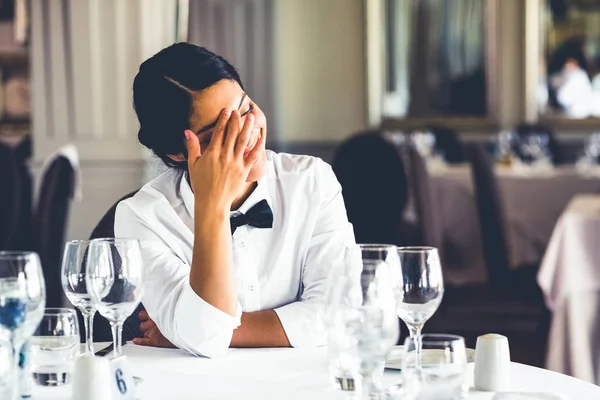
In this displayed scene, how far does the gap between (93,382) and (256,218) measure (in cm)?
68

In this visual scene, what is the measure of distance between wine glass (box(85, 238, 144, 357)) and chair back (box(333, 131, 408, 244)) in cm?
201

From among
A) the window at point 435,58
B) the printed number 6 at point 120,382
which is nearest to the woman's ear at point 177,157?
the printed number 6 at point 120,382

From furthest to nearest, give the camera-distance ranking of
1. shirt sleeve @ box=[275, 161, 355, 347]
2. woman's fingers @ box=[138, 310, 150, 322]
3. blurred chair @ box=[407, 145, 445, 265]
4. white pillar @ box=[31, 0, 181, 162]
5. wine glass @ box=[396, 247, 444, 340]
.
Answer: white pillar @ box=[31, 0, 181, 162]
blurred chair @ box=[407, 145, 445, 265]
woman's fingers @ box=[138, 310, 150, 322]
shirt sleeve @ box=[275, 161, 355, 347]
wine glass @ box=[396, 247, 444, 340]

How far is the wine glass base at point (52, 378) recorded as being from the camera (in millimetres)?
1223

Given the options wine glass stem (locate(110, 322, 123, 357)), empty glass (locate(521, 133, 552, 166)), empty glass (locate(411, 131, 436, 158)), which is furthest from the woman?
empty glass (locate(411, 131, 436, 158))

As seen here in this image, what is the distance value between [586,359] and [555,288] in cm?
24

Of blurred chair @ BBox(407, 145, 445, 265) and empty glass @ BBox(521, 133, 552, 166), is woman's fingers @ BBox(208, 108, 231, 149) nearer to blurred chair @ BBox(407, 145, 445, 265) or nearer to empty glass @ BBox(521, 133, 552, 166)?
blurred chair @ BBox(407, 145, 445, 265)

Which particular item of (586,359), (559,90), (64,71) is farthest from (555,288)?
(559,90)

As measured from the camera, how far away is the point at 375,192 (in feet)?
10.7

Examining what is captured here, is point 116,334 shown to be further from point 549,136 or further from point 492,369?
point 549,136

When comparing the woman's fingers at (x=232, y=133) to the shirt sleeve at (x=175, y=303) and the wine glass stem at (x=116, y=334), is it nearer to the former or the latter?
the shirt sleeve at (x=175, y=303)

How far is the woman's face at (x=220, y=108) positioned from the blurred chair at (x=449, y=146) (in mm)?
4583

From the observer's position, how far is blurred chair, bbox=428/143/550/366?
3.21 m

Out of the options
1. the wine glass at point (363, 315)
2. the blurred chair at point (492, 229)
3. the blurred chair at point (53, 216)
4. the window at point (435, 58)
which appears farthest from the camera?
Answer: the window at point (435, 58)
